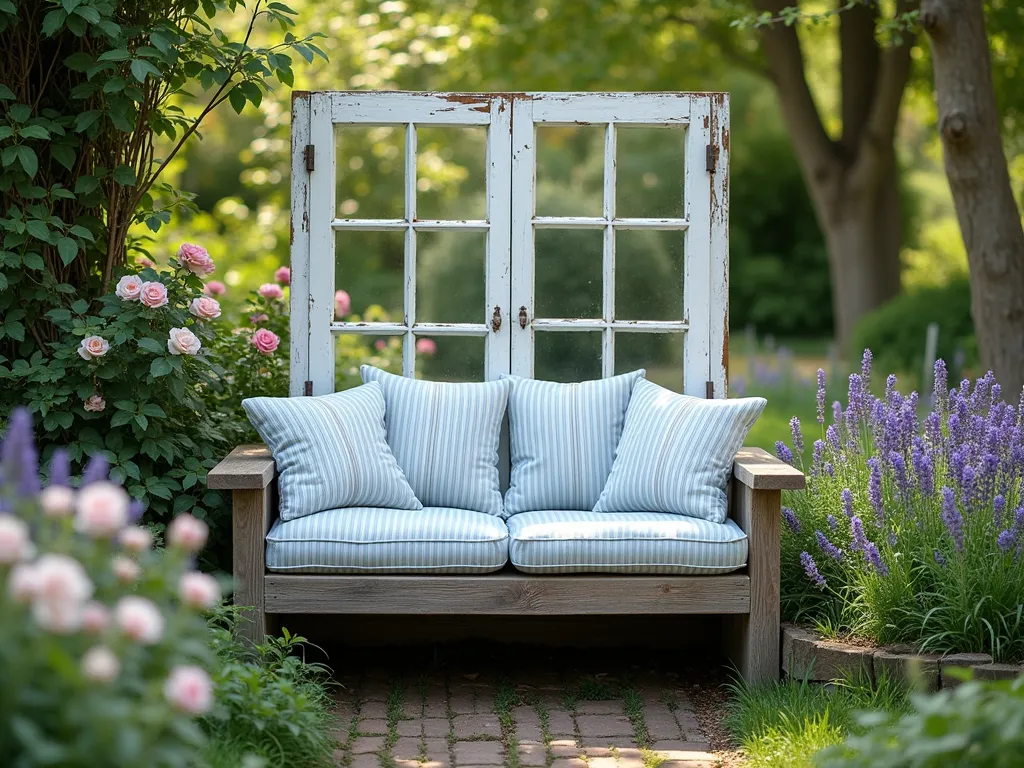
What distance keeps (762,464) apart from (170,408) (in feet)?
5.84

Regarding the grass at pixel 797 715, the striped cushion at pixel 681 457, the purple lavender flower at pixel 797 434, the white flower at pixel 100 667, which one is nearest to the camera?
the white flower at pixel 100 667

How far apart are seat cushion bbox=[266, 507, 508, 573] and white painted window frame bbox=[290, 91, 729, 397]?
0.76 m

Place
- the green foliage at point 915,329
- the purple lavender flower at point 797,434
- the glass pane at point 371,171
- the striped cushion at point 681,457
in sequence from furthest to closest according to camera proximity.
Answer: the green foliage at point 915,329 → the glass pane at point 371,171 → the purple lavender flower at point 797,434 → the striped cushion at point 681,457

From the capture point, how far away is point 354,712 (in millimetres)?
3342

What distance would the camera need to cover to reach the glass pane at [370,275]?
4.09 meters

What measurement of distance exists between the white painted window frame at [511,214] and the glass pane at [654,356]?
4 centimetres

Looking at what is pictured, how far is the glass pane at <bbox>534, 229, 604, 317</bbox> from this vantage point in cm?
407

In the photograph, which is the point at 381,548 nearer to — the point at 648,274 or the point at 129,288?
the point at 129,288

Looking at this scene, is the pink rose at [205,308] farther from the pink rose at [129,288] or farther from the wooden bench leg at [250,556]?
the wooden bench leg at [250,556]

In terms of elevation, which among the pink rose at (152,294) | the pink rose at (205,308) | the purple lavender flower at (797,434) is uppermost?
the pink rose at (152,294)

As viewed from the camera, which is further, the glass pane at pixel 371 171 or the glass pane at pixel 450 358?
the glass pane at pixel 371 171

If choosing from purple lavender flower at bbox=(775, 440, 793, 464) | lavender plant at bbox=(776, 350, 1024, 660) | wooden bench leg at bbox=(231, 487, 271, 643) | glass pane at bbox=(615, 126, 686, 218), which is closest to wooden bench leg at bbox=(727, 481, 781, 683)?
lavender plant at bbox=(776, 350, 1024, 660)

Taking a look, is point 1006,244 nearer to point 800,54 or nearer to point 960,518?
point 960,518

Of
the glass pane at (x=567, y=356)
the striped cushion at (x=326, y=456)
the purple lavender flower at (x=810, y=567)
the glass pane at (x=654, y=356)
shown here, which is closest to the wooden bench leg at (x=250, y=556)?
the striped cushion at (x=326, y=456)
